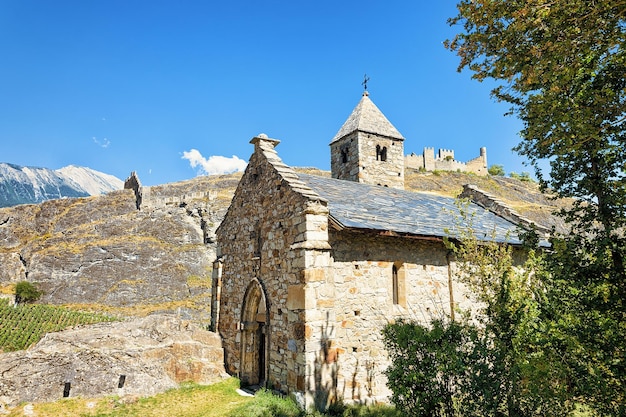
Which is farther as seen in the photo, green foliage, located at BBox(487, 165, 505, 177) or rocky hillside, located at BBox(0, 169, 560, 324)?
green foliage, located at BBox(487, 165, 505, 177)

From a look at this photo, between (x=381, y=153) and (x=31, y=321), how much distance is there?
22444mm

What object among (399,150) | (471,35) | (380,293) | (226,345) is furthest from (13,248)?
(471,35)

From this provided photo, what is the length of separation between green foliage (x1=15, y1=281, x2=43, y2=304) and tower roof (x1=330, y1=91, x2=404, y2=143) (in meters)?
24.7

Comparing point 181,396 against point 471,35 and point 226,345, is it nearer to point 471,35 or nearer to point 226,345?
point 226,345

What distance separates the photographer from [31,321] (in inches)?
837

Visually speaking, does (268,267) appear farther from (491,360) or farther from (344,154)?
(344,154)

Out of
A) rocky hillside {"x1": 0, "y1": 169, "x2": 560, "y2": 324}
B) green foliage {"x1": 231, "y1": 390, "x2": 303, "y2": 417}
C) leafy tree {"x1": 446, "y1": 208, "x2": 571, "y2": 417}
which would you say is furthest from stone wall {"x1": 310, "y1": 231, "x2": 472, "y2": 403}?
rocky hillside {"x1": 0, "y1": 169, "x2": 560, "y2": 324}

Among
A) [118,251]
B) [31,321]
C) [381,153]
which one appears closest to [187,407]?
[381,153]

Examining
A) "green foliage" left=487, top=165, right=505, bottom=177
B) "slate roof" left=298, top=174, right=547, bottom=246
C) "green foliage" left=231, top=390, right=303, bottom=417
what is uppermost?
"green foliage" left=487, top=165, right=505, bottom=177

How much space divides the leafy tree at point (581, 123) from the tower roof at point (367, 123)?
1449cm

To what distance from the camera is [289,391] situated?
8688 mm

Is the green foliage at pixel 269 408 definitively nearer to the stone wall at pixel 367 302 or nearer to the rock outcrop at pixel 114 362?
the stone wall at pixel 367 302

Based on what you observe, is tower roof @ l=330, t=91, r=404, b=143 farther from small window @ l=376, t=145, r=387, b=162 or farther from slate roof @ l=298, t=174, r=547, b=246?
slate roof @ l=298, t=174, r=547, b=246

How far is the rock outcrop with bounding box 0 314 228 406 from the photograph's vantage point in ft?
31.6
